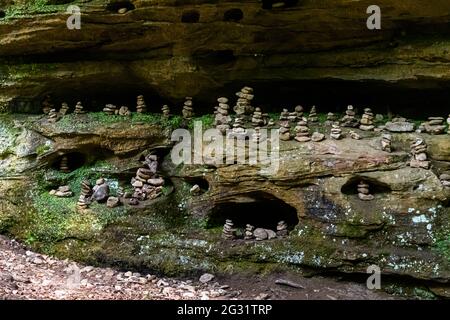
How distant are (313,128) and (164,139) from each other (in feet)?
10.4

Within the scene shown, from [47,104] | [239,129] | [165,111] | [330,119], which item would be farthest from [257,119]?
[47,104]

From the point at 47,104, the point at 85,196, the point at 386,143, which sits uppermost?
the point at 47,104

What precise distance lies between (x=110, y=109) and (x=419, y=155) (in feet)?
21.7

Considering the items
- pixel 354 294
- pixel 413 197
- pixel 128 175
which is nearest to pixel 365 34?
pixel 413 197

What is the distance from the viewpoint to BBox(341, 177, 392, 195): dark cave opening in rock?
809cm

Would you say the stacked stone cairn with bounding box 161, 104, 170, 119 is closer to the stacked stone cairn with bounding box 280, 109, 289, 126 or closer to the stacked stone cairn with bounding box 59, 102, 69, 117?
the stacked stone cairn with bounding box 59, 102, 69, 117

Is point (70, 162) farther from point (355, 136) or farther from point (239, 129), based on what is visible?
point (355, 136)

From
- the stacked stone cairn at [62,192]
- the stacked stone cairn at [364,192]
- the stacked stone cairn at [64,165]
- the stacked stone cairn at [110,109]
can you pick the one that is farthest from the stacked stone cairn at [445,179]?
the stacked stone cairn at [64,165]

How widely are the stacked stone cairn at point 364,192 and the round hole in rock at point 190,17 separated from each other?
4594 millimetres

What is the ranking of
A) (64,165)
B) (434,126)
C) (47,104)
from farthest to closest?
(47,104)
(64,165)
(434,126)

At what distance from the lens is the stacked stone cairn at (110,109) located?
10492 mm

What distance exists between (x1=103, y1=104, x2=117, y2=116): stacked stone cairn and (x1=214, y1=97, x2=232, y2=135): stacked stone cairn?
242 cm

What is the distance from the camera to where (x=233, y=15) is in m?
9.38

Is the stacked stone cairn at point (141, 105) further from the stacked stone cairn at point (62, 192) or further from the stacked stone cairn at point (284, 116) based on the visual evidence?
the stacked stone cairn at point (284, 116)
